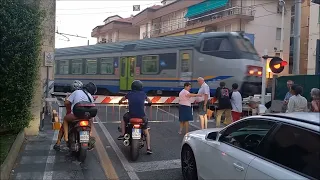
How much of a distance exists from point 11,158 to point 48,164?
64cm

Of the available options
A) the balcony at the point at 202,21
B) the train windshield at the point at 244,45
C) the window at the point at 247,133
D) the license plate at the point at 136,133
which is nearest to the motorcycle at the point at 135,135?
the license plate at the point at 136,133

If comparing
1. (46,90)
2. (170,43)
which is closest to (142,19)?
(170,43)

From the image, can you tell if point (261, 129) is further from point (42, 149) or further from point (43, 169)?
point (42, 149)

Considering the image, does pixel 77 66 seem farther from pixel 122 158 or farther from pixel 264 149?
pixel 264 149

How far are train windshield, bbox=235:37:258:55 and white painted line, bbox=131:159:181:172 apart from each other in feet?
32.6

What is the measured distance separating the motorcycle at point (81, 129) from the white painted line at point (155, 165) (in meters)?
0.96

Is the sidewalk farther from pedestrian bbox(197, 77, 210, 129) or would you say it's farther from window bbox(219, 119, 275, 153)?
pedestrian bbox(197, 77, 210, 129)

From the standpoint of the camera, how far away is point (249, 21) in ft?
105

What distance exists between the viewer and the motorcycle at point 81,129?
6.27 m

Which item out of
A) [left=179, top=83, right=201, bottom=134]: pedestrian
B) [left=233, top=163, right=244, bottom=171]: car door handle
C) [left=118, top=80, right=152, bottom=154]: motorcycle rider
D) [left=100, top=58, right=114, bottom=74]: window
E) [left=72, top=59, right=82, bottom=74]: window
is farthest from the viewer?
[left=72, top=59, right=82, bottom=74]: window

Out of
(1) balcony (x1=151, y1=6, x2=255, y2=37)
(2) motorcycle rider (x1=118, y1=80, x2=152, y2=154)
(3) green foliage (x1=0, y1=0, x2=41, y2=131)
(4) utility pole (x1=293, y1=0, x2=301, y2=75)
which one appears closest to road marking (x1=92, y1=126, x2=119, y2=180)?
(2) motorcycle rider (x1=118, y1=80, x2=152, y2=154)

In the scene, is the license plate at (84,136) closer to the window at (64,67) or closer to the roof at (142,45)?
the roof at (142,45)

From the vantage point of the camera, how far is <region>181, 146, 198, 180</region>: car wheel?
5207mm

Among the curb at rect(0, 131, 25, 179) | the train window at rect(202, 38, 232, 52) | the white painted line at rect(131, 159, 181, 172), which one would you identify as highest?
the train window at rect(202, 38, 232, 52)
